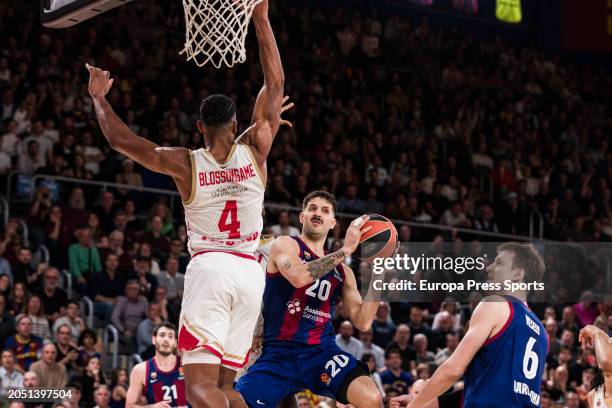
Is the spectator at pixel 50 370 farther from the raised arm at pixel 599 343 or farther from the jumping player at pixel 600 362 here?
the raised arm at pixel 599 343

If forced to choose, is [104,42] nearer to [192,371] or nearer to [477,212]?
[477,212]

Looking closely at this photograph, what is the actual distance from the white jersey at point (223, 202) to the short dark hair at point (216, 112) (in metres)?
0.17

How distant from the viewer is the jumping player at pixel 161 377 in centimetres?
935

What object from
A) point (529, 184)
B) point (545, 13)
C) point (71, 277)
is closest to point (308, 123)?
point (529, 184)

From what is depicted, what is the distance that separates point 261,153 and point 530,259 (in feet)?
5.28

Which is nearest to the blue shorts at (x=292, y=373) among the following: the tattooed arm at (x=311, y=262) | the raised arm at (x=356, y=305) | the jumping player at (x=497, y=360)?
the raised arm at (x=356, y=305)

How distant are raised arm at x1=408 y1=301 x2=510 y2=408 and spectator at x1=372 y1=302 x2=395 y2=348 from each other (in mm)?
8307

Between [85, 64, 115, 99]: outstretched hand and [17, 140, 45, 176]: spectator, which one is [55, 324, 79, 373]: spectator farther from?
[85, 64, 115, 99]: outstretched hand

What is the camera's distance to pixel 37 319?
1181 cm

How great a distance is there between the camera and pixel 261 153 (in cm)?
626

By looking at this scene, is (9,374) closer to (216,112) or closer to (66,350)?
(66,350)

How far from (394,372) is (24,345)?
4.17 metres

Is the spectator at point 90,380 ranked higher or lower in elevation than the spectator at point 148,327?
lower

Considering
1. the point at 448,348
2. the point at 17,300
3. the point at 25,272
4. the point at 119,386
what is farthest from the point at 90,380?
the point at 448,348
